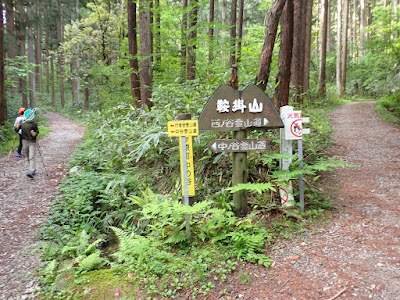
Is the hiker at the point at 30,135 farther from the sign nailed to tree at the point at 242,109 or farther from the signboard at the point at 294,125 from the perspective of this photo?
the signboard at the point at 294,125

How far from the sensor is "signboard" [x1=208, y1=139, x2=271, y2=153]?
438cm

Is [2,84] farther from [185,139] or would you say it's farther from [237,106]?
[237,106]

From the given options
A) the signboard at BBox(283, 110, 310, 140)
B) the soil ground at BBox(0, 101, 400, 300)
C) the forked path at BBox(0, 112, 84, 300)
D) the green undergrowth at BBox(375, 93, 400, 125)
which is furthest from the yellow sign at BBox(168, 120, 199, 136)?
the green undergrowth at BBox(375, 93, 400, 125)

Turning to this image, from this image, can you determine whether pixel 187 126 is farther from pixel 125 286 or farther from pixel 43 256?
pixel 43 256

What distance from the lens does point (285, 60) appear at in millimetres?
7043

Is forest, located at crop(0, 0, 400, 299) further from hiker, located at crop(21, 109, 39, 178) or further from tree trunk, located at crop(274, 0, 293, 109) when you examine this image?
hiker, located at crop(21, 109, 39, 178)

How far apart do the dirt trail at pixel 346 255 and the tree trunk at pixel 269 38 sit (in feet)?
8.77

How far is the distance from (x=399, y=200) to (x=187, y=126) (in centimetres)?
386

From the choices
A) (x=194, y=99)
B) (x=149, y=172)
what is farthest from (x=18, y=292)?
(x=194, y=99)

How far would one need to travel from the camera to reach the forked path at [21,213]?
361cm

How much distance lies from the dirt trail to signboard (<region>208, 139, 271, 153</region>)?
4.59 feet

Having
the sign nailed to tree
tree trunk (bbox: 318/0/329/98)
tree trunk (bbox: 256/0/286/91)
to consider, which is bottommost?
the sign nailed to tree

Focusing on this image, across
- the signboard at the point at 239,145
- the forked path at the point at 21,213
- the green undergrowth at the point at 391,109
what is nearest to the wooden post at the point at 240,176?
the signboard at the point at 239,145

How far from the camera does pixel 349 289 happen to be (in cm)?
301
